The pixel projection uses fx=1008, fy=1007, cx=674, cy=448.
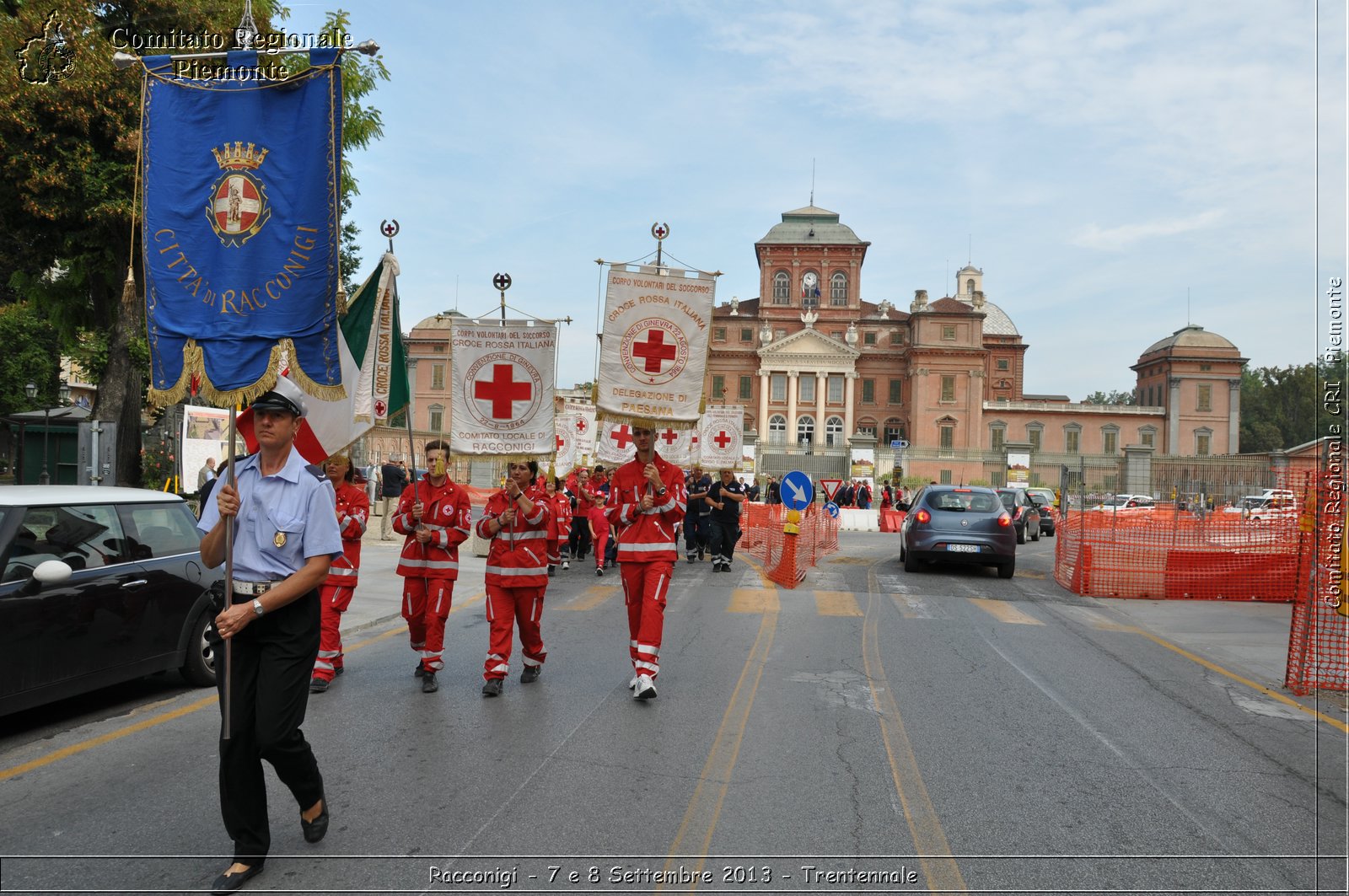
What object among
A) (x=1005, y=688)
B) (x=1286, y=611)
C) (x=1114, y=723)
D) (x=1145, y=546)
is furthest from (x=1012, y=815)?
(x=1145, y=546)

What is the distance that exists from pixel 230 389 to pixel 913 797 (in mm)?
4012

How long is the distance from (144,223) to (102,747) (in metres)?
3.17

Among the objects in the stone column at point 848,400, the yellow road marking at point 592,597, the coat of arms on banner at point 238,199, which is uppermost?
the stone column at point 848,400

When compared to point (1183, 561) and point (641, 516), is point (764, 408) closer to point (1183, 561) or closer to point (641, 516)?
point (1183, 561)

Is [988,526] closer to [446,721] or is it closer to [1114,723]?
[1114,723]

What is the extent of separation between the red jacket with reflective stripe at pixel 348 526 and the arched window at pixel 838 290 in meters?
77.7

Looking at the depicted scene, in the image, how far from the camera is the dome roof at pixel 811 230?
83.6m

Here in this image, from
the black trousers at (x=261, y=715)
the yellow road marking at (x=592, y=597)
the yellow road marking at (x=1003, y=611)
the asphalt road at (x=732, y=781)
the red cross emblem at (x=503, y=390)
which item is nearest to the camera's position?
the black trousers at (x=261, y=715)

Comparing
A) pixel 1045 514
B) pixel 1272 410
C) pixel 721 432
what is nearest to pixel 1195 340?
pixel 1272 410

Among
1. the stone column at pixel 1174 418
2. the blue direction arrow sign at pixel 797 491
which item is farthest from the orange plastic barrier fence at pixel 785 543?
the stone column at pixel 1174 418

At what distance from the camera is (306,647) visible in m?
4.27

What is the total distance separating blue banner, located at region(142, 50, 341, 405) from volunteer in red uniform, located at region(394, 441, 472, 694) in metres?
2.67

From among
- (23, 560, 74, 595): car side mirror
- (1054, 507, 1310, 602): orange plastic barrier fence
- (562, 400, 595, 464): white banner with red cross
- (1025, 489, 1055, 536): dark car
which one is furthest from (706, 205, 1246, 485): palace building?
(23, 560, 74, 595): car side mirror

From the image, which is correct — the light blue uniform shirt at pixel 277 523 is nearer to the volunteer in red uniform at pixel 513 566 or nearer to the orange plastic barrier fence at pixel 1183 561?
the volunteer in red uniform at pixel 513 566
